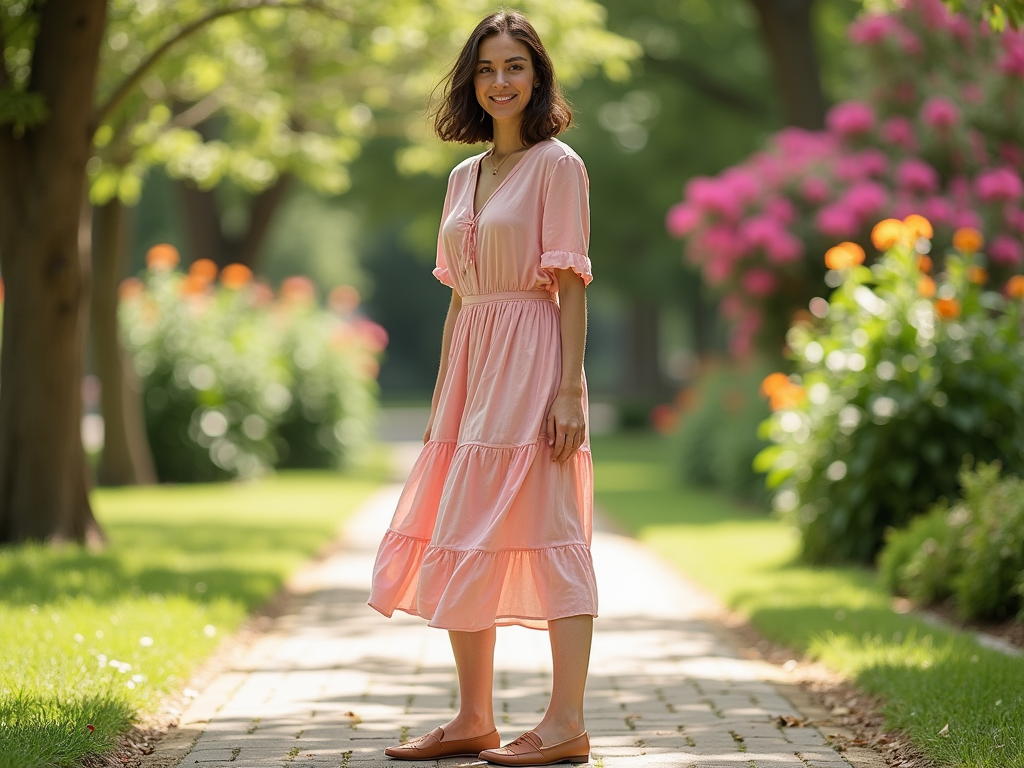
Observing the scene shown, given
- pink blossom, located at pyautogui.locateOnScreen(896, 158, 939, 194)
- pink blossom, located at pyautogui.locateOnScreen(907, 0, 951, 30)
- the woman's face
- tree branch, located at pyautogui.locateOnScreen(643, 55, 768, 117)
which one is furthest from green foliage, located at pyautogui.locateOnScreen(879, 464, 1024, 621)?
tree branch, located at pyautogui.locateOnScreen(643, 55, 768, 117)

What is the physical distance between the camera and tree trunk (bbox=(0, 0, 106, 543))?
8.72 meters

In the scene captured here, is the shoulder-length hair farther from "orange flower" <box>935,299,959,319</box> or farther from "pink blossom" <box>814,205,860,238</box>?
"pink blossom" <box>814,205,860,238</box>

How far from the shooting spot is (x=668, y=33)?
78.5 feet

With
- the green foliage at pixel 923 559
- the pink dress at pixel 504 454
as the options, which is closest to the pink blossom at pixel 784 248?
the green foliage at pixel 923 559

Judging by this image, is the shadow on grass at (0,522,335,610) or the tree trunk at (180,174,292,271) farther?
the tree trunk at (180,174,292,271)

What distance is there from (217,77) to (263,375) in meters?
5.54

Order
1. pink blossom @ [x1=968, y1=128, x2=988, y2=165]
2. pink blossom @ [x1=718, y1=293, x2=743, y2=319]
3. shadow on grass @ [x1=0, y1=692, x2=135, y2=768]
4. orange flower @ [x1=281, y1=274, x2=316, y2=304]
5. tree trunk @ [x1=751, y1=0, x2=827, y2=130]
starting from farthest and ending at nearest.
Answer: orange flower @ [x1=281, y1=274, x2=316, y2=304] → tree trunk @ [x1=751, y1=0, x2=827, y2=130] → pink blossom @ [x1=718, y1=293, x2=743, y2=319] → pink blossom @ [x1=968, y1=128, x2=988, y2=165] → shadow on grass @ [x1=0, y1=692, x2=135, y2=768]

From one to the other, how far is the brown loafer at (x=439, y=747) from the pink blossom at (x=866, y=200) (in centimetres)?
943

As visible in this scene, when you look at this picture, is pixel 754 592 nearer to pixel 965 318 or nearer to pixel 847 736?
pixel 965 318

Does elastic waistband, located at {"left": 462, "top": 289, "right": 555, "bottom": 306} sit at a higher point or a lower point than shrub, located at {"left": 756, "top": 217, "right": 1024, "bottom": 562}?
higher

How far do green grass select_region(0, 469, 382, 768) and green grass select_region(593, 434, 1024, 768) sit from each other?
2.71 m

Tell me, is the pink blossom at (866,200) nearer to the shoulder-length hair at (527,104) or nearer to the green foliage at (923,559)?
the green foliage at (923,559)

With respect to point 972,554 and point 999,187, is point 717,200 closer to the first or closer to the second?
point 999,187

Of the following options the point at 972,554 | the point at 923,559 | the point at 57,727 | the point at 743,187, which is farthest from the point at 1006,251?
the point at 57,727
